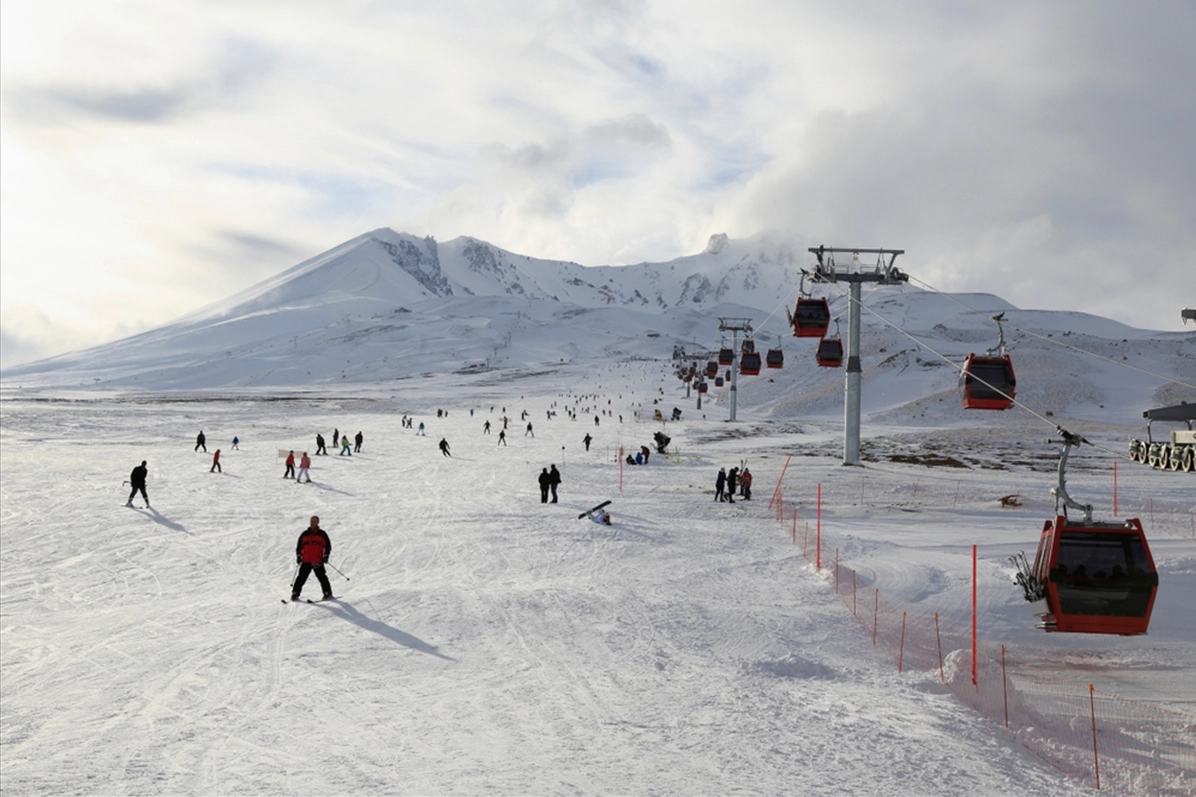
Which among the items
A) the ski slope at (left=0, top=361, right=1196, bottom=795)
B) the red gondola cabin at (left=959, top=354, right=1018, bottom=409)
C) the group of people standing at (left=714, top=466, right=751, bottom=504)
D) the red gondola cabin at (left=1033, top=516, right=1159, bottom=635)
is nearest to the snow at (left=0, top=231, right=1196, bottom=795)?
the ski slope at (left=0, top=361, right=1196, bottom=795)

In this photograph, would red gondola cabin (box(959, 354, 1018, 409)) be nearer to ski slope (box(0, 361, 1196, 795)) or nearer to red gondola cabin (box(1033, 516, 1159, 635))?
ski slope (box(0, 361, 1196, 795))

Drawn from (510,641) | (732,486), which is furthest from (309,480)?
(510,641)

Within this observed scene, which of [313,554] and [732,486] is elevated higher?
[732,486]

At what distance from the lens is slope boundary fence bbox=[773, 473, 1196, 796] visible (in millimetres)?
9188

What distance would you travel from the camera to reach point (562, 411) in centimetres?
8800

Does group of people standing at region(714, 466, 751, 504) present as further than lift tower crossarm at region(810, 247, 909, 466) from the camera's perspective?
No

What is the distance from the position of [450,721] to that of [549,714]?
1.07 m

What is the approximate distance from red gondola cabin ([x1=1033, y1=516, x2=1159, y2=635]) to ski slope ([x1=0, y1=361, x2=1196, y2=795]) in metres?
1.99

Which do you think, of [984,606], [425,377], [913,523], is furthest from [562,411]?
[425,377]

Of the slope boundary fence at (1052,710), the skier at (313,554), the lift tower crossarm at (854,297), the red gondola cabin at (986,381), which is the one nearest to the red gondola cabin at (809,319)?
the lift tower crossarm at (854,297)

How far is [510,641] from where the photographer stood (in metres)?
12.4

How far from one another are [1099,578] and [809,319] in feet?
78.6

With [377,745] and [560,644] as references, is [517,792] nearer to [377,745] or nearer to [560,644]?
[377,745]

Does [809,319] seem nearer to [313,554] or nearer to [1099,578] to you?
[1099,578]
